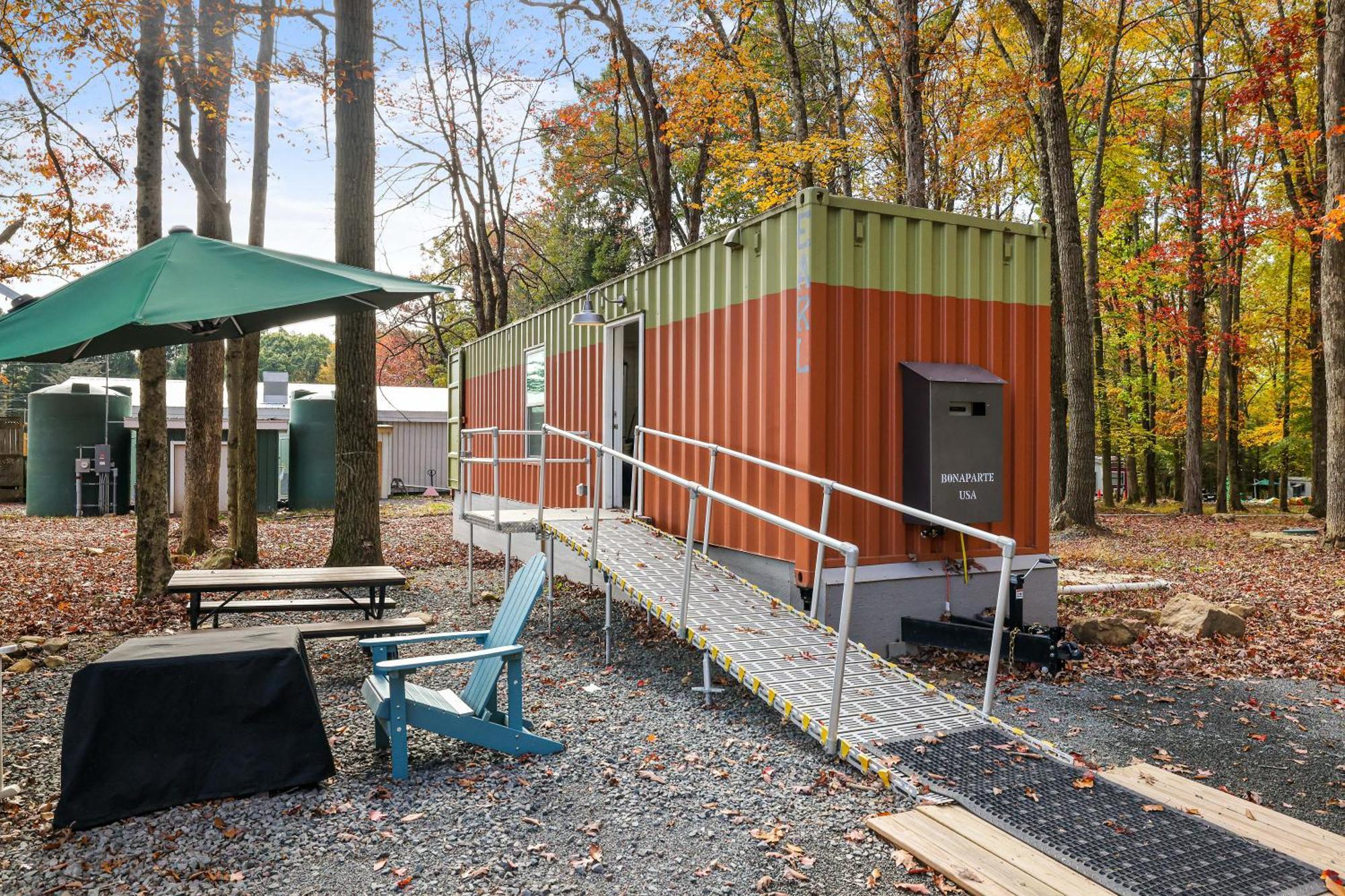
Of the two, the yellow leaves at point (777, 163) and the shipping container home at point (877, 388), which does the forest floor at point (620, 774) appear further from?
the yellow leaves at point (777, 163)

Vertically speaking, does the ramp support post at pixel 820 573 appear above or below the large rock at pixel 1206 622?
above

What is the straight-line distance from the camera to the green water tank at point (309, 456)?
19203 mm

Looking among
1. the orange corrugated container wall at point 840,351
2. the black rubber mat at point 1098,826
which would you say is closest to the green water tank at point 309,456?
the orange corrugated container wall at point 840,351

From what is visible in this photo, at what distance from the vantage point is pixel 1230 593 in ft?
28.3

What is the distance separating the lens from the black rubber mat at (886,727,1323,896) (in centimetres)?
292

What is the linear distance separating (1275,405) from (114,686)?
94.4 feet

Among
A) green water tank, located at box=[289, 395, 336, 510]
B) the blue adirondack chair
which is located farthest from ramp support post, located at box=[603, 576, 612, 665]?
green water tank, located at box=[289, 395, 336, 510]

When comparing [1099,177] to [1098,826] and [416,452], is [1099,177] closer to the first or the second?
[1098,826]

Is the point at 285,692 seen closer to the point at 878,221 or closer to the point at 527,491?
the point at 878,221

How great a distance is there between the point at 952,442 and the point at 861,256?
146 centimetres

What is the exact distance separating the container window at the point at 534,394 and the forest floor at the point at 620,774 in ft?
12.1

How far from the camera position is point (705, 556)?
6.75 meters

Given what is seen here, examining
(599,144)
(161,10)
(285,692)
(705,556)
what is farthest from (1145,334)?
(285,692)

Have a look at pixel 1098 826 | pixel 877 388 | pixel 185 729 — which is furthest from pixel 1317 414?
pixel 185 729
